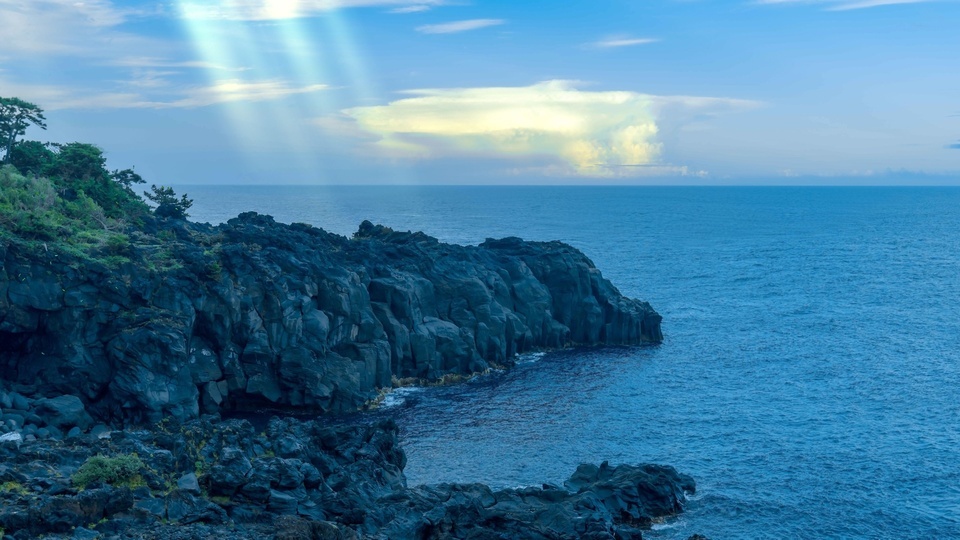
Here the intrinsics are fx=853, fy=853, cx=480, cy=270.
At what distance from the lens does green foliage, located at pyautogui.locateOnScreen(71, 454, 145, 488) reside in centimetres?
3759

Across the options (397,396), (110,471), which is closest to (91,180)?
(397,396)

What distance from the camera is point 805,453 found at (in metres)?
60.2

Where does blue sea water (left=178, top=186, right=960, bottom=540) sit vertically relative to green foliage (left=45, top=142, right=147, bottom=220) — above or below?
below

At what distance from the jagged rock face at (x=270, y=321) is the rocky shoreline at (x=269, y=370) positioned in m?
0.16

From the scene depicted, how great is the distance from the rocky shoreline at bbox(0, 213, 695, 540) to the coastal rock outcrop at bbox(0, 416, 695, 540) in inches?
4.4

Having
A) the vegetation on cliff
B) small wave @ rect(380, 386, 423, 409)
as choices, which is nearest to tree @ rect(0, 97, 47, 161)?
the vegetation on cliff

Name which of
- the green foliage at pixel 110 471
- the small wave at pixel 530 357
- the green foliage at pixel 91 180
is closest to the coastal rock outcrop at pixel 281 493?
the green foliage at pixel 110 471

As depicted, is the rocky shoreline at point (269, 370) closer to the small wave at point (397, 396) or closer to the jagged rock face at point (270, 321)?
the jagged rock face at point (270, 321)

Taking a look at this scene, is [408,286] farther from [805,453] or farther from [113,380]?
[805,453]

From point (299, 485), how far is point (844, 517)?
31469 mm

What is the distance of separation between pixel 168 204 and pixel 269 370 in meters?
42.0

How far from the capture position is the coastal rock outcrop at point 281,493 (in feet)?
115

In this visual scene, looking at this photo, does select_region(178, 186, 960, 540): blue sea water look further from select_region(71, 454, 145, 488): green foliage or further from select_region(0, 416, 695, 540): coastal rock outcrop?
select_region(71, 454, 145, 488): green foliage

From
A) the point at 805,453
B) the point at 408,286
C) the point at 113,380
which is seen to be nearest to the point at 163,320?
the point at 113,380
